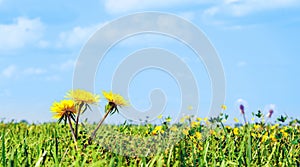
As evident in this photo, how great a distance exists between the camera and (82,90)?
2.57 m

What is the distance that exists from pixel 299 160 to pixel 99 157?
1.23 m

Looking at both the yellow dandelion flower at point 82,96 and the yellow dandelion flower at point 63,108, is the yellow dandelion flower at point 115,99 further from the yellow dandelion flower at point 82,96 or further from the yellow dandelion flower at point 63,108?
the yellow dandelion flower at point 63,108

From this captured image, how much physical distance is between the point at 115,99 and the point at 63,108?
296 millimetres

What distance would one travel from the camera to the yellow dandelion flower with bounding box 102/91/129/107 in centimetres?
251

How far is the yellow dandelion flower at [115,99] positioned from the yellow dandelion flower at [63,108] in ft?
0.63

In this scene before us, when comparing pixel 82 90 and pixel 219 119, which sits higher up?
pixel 219 119

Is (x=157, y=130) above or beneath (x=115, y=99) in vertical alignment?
above

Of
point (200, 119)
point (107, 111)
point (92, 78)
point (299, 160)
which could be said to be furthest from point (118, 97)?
point (200, 119)

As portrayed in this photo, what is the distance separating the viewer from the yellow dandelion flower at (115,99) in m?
2.51

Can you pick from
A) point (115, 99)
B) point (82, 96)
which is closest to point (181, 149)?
point (115, 99)

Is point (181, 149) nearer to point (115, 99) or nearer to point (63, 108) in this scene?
point (115, 99)

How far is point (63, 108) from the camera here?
101 inches

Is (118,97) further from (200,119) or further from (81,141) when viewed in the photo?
(200,119)

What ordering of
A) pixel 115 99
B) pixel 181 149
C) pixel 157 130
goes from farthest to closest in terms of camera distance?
pixel 157 130 < pixel 115 99 < pixel 181 149
